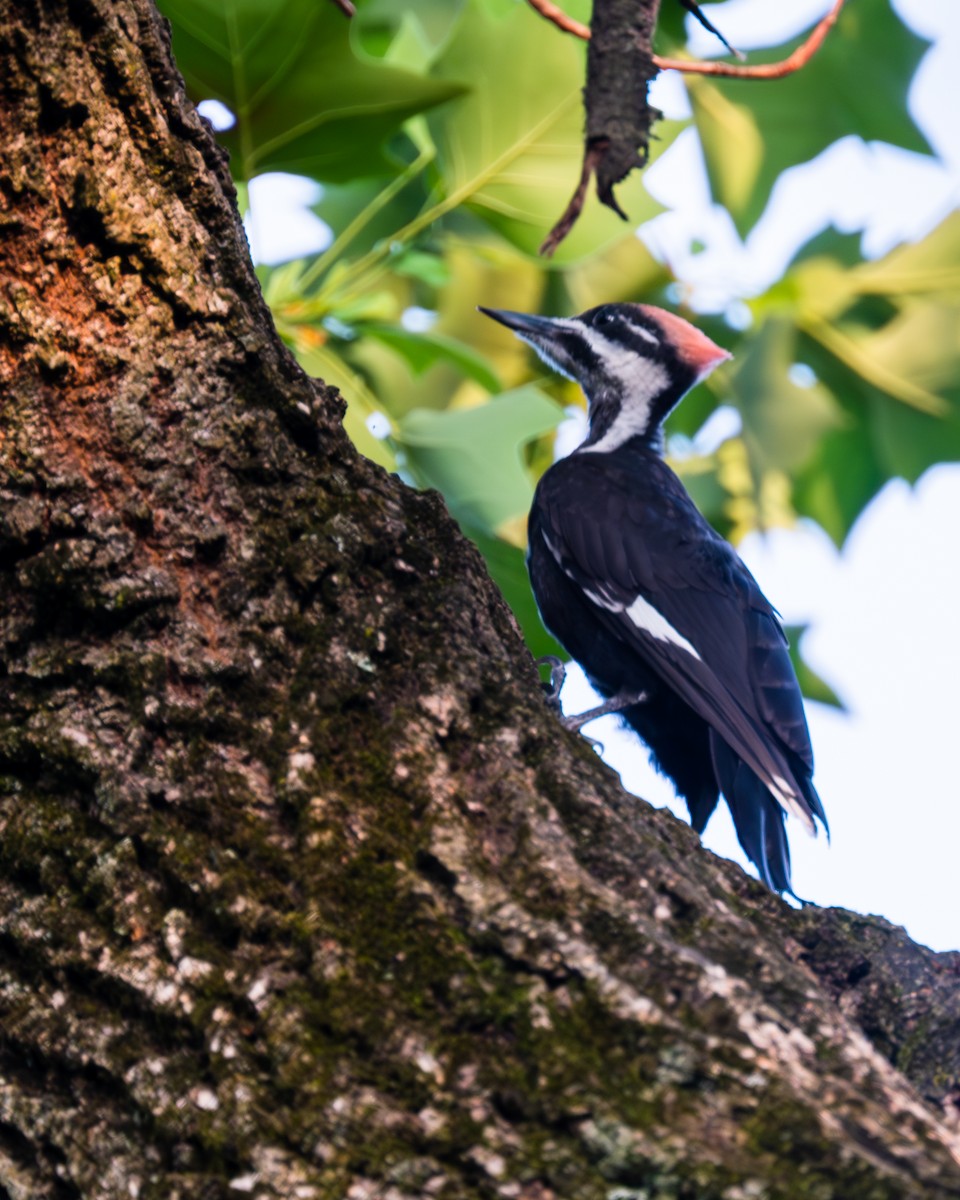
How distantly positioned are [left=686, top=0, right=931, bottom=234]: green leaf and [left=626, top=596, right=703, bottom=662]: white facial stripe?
1.55 metres

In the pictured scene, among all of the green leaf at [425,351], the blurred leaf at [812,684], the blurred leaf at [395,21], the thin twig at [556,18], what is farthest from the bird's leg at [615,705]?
the blurred leaf at [395,21]

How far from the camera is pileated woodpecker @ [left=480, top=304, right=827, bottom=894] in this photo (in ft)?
9.46

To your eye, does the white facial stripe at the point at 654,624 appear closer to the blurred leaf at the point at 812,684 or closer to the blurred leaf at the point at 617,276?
the blurred leaf at the point at 812,684

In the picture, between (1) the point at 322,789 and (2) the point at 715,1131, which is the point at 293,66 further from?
(2) the point at 715,1131

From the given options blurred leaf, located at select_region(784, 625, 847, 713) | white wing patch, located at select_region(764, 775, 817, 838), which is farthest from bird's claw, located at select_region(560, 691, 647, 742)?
blurred leaf, located at select_region(784, 625, 847, 713)

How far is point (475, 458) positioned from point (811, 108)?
1762 millimetres

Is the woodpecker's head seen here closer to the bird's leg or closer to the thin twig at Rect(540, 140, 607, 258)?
the bird's leg

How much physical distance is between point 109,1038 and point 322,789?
1.06 feet

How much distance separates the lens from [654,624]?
3.07m

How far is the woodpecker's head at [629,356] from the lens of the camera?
3977mm

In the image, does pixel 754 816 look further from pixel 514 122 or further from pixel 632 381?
pixel 514 122

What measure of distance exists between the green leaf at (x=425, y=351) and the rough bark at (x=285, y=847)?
1497 millimetres

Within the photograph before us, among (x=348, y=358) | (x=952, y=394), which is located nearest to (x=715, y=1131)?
(x=348, y=358)

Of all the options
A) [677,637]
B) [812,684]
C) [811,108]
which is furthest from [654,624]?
[811,108]
